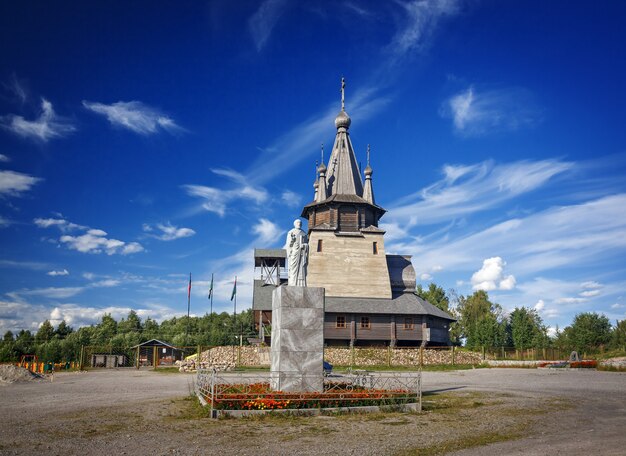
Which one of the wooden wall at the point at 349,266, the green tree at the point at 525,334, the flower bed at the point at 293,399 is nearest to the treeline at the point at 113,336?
the wooden wall at the point at 349,266

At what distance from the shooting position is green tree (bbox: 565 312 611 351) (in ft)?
194

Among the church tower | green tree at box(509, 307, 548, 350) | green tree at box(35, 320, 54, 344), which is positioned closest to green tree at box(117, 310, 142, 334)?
green tree at box(35, 320, 54, 344)

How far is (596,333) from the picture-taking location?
60.9 metres

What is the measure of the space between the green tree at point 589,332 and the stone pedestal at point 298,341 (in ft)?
166

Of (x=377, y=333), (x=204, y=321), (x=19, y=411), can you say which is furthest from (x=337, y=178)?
(x=204, y=321)

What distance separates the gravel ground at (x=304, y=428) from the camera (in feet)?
34.5

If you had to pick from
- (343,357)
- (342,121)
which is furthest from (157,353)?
(342,121)

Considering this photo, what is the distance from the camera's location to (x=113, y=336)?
3221 inches

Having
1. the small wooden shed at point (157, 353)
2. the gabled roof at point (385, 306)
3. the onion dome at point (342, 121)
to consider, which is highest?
the onion dome at point (342, 121)

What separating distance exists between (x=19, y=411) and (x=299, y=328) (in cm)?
922

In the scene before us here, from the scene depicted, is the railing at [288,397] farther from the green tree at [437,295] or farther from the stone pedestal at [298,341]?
the green tree at [437,295]

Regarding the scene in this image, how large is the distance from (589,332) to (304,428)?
5893 centimetres

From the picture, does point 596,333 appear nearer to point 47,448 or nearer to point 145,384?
point 145,384

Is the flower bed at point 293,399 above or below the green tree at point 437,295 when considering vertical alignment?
below
